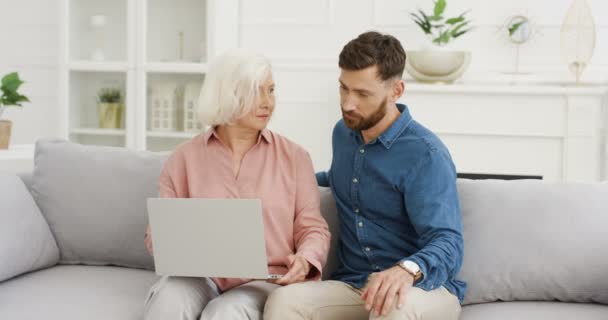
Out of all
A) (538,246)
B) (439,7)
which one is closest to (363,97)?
(538,246)

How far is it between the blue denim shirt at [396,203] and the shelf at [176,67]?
2292mm

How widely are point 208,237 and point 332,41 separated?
2.85 meters

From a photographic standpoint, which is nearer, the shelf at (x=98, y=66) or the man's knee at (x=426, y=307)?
the man's knee at (x=426, y=307)

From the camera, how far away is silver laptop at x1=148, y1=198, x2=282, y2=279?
191cm

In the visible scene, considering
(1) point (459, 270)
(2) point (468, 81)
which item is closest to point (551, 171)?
(2) point (468, 81)

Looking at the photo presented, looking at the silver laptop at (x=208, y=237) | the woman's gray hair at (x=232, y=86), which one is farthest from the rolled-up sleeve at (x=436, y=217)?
the woman's gray hair at (x=232, y=86)

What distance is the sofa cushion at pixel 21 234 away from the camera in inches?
93.0

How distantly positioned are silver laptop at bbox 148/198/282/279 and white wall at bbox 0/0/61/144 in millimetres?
3300

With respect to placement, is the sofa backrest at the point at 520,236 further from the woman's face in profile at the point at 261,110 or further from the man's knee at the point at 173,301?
the man's knee at the point at 173,301

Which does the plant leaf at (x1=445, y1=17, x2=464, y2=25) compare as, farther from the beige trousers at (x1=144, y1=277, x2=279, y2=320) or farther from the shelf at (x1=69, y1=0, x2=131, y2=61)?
the beige trousers at (x1=144, y1=277, x2=279, y2=320)

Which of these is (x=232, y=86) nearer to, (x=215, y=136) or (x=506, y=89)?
(x=215, y=136)

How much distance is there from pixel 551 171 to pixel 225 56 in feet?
7.84

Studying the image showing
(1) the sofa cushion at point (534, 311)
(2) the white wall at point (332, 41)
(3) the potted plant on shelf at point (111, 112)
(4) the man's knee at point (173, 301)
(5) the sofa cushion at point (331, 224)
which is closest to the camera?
(4) the man's knee at point (173, 301)

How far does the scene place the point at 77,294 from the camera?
2.25 meters
